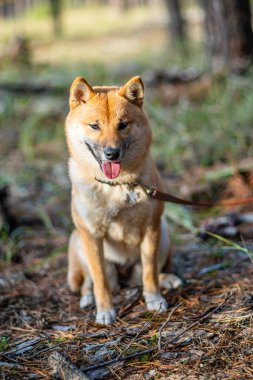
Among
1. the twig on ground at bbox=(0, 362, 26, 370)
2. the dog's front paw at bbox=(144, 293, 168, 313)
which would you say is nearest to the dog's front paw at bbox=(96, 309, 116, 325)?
the dog's front paw at bbox=(144, 293, 168, 313)

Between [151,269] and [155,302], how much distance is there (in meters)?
0.21

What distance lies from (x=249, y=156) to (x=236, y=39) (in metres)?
1.83

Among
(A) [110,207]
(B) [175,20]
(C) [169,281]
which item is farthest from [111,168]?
(B) [175,20]

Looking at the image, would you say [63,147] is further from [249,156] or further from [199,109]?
[249,156]

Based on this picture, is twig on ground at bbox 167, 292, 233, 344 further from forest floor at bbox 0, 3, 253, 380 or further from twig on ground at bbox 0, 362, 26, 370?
twig on ground at bbox 0, 362, 26, 370

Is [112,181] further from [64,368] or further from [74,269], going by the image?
[64,368]

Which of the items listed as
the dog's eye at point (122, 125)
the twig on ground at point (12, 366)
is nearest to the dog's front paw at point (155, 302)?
the twig on ground at point (12, 366)

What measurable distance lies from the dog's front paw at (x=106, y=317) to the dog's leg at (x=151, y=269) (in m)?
0.24

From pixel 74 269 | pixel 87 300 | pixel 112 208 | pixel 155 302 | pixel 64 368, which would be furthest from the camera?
pixel 74 269

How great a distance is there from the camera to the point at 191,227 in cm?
452

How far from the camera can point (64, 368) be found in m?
2.49

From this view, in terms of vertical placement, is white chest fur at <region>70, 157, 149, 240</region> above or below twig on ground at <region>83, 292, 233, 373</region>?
above

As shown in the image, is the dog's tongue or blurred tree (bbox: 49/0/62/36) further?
blurred tree (bbox: 49/0/62/36)

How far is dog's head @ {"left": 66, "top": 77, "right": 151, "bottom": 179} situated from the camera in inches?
120
